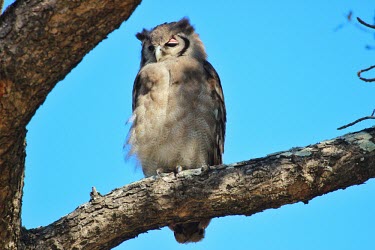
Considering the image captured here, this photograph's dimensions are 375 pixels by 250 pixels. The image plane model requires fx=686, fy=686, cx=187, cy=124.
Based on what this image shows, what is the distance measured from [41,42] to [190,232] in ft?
7.37

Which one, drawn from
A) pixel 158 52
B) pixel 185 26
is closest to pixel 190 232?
pixel 158 52

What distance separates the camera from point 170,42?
21.4 feet

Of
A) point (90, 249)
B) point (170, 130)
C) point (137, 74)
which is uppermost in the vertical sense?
point (137, 74)

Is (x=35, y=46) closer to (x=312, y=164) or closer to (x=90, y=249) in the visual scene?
(x=90, y=249)

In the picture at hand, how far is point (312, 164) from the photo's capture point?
147 inches

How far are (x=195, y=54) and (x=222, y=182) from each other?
9.16 feet

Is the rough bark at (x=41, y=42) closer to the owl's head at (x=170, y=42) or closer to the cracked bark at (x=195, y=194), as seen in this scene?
the cracked bark at (x=195, y=194)

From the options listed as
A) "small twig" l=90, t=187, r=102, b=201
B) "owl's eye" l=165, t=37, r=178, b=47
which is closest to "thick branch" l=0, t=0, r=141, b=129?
"small twig" l=90, t=187, r=102, b=201

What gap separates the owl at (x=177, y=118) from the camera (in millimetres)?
5570

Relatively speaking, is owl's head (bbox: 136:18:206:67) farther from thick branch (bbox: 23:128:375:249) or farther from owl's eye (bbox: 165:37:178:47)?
thick branch (bbox: 23:128:375:249)

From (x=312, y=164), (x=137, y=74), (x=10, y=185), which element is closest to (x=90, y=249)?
(x=10, y=185)

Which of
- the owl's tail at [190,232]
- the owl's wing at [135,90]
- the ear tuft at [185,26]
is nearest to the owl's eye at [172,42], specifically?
the ear tuft at [185,26]

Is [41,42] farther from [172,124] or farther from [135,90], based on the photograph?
[135,90]

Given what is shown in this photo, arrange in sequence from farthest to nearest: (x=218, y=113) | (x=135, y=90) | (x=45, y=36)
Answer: (x=135, y=90) < (x=218, y=113) < (x=45, y=36)
